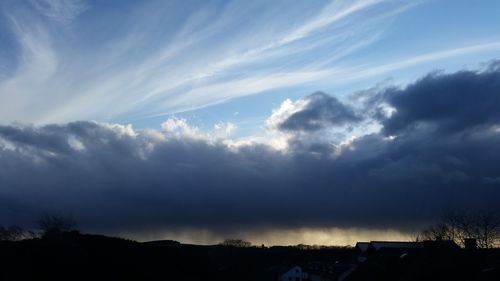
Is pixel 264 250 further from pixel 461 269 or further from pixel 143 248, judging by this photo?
pixel 461 269

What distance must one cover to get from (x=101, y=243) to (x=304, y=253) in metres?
132

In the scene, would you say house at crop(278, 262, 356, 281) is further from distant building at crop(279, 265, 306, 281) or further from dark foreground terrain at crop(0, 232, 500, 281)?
dark foreground terrain at crop(0, 232, 500, 281)

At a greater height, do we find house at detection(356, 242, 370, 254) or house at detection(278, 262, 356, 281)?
house at detection(356, 242, 370, 254)

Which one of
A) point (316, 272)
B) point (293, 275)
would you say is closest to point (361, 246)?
point (293, 275)

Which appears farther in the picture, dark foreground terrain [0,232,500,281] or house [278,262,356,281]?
house [278,262,356,281]

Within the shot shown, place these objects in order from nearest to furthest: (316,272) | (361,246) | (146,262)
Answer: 1. (146,262)
2. (316,272)
3. (361,246)

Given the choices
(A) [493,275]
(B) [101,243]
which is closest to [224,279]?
(B) [101,243]

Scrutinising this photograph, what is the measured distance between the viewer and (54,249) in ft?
196

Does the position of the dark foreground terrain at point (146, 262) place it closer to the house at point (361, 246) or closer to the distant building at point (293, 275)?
the distant building at point (293, 275)

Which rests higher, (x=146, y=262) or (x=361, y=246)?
(x=361, y=246)

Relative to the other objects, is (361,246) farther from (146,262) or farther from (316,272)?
(146,262)

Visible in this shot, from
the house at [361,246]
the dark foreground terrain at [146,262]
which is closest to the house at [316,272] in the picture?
the house at [361,246]

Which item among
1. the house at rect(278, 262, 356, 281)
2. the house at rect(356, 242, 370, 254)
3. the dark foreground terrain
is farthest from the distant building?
the dark foreground terrain

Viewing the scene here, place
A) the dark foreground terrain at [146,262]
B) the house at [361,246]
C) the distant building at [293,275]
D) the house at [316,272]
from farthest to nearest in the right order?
the house at [361,246], the distant building at [293,275], the house at [316,272], the dark foreground terrain at [146,262]
